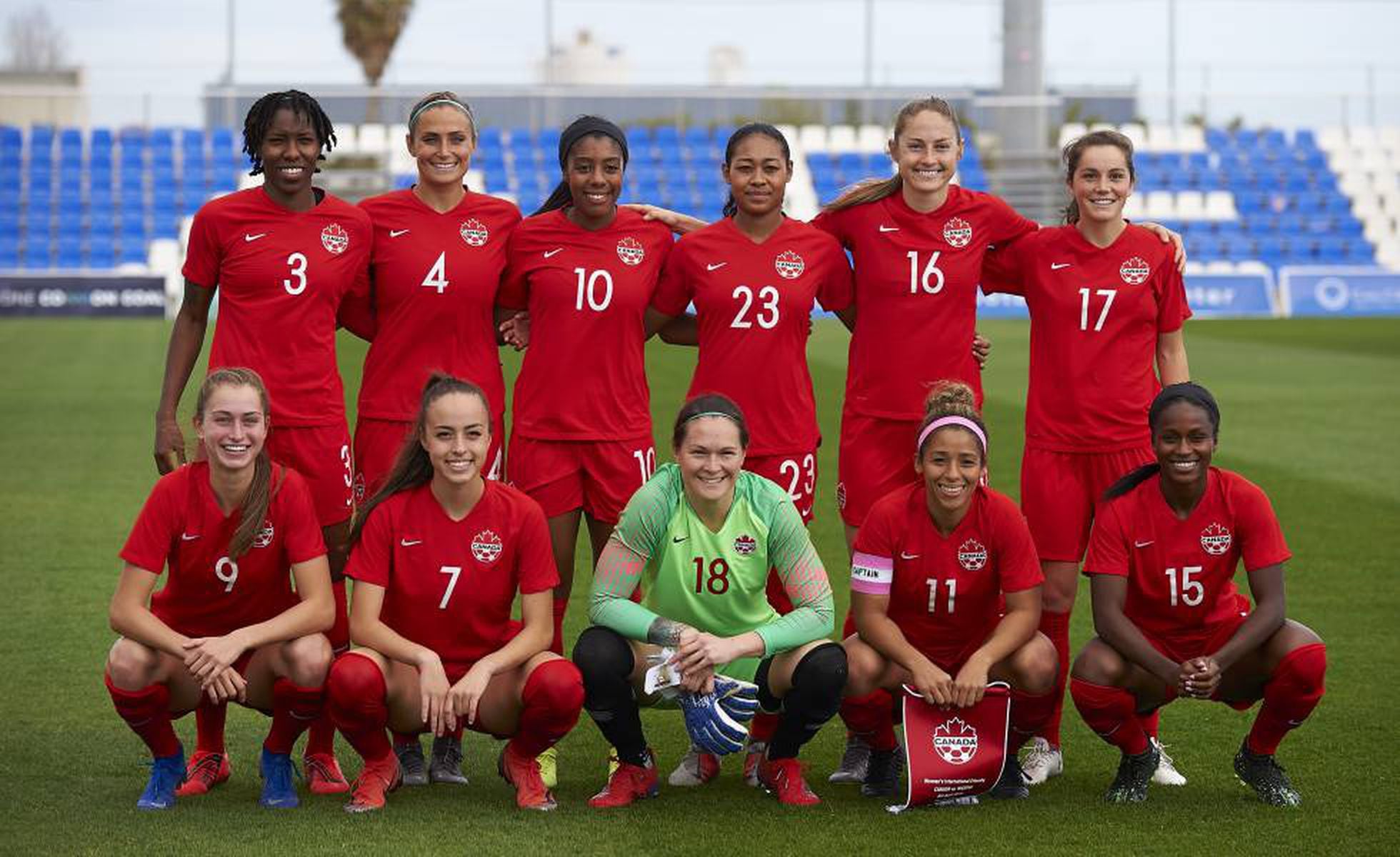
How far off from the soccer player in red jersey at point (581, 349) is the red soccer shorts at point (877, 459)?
2.20 feet

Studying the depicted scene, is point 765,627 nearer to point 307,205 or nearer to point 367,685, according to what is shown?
point 367,685

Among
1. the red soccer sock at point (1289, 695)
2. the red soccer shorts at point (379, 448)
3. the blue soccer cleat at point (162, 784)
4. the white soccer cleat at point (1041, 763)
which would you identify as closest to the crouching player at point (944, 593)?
the white soccer cleat at point (1041, 763)

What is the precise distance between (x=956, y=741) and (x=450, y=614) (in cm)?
145

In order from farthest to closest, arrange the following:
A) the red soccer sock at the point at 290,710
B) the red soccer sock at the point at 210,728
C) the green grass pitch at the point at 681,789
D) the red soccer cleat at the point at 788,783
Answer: the red soccer sock at the point at 210,728, the red soccer cleat at the point at 788,783, the red soccer sock at the point at 290,710, the green grass pitch at the point at 681,789

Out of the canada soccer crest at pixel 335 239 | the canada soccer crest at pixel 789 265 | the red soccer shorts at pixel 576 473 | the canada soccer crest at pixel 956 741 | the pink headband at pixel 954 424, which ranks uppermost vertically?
the canada soccer crest at pixel 335 239

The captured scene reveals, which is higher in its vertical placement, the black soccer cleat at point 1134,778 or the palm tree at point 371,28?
the palm tree at point 371,28

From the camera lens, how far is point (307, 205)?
18.0 feet

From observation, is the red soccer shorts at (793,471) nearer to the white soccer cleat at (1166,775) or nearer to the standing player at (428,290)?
Result: the standing player at (428,290)

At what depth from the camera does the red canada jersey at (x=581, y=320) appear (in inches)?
220

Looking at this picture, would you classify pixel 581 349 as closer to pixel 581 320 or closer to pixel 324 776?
pixel 581 320

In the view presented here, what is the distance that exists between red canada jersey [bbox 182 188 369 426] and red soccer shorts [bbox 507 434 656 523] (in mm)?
619

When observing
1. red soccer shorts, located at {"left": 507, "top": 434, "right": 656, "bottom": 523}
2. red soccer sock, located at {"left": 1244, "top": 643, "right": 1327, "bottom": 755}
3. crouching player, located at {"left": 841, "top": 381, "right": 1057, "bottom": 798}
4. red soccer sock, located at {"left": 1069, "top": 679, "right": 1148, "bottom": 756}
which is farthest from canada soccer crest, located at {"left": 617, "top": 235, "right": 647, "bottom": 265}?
red soccer sock, located at {"left": 1244, "top": 643, "right": 1327, "bottom": 755}

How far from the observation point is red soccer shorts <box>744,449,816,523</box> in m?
5.63

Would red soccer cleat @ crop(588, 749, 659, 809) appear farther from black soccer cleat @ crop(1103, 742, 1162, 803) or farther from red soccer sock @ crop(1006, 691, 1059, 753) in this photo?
black soccer cleat @ crop(1103, 742, 1162, 803)
